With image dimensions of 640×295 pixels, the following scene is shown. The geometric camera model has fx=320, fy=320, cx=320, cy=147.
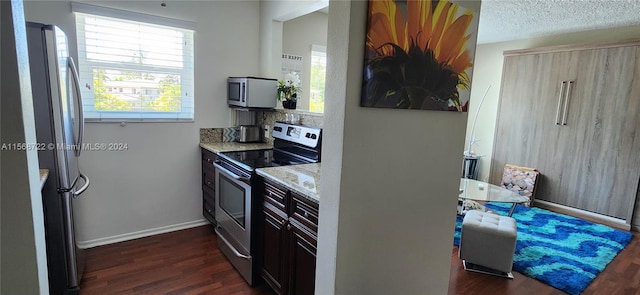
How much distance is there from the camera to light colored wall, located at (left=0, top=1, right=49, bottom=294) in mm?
852

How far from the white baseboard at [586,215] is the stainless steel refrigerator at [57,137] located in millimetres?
5246

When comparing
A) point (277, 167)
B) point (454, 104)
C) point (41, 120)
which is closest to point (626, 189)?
point (454, 104)

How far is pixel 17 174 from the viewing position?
90 cm

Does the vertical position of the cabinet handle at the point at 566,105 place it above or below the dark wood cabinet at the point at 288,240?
above

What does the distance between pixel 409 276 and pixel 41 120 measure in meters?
2.25

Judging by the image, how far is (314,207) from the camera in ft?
5.45

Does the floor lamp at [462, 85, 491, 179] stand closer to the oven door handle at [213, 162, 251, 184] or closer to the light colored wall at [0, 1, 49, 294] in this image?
the oven door handle at [213, 162, 251, 184]

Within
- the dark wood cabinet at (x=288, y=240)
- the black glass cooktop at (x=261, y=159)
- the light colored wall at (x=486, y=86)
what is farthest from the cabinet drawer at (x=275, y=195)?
the light colored wall at (x=486, y=86)

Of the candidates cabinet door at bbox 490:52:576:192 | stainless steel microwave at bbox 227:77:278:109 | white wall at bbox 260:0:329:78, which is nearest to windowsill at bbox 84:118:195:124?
stainless steel microwave at bbox 227:77:278:109

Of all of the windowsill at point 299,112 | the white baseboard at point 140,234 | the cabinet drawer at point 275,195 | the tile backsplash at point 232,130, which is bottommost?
the white baseboard at point 140,234

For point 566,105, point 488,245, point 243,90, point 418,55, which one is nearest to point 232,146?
point 243,90

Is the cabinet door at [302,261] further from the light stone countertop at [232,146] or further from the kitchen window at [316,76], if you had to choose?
the kitchen window at [316,76]

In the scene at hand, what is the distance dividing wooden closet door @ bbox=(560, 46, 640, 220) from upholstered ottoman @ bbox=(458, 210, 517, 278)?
2.09 m

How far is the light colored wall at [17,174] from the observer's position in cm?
85
